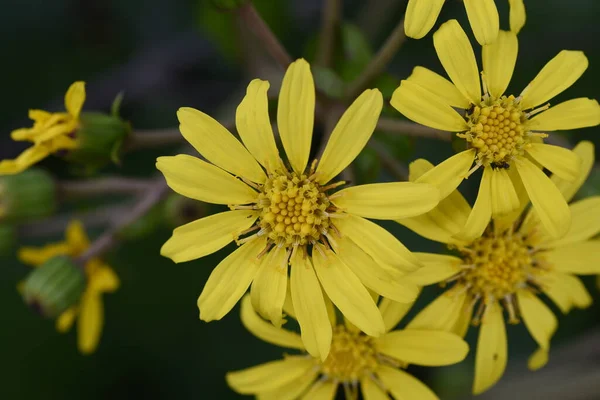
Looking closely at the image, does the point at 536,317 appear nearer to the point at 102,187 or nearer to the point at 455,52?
the point at 455,52

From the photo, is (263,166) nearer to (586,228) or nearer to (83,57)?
(586,228)

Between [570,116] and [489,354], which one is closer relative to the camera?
[570,116]

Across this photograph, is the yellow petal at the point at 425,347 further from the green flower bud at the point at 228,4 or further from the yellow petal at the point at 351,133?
the green flower bud at the point at 228,4

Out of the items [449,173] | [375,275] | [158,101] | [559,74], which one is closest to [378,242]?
[375,275]

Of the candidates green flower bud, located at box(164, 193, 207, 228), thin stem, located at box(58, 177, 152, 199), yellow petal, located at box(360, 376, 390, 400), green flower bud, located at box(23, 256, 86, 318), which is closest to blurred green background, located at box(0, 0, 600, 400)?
thin stem, located at box(58, 177, 152, 199)

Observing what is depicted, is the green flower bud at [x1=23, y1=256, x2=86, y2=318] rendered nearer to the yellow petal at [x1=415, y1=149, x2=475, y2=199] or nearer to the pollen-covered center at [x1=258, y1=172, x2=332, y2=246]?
the pollen-covered center at [x1=258, y1=172, x2=332, y2=246]
